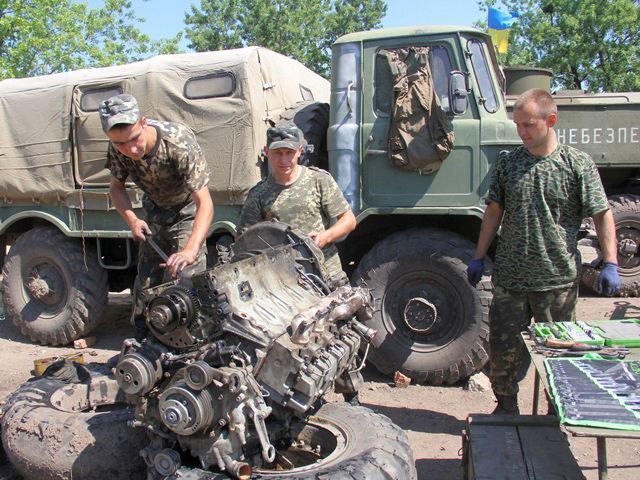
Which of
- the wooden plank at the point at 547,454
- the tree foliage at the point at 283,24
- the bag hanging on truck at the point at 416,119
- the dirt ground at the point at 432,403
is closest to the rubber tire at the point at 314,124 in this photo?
the bag hanging on truck at the point at 416,119

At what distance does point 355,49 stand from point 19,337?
479 centimetres

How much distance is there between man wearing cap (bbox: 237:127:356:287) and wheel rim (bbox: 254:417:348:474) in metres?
0.99

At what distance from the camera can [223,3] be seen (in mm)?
27953

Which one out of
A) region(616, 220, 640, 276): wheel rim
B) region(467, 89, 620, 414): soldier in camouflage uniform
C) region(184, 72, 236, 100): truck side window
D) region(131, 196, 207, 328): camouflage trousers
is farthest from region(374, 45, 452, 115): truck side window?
region(616, 220, 640, 276): wheel rim

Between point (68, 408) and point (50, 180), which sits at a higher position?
point (50, 180)

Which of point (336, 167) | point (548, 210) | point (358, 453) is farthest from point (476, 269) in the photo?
point (336, 167)

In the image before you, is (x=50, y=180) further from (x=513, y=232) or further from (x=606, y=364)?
(x=606, y=364)

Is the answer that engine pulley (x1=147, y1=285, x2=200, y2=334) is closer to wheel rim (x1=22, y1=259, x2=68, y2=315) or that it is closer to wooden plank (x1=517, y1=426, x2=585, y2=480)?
wooden plank (x1=517, y1=426, x2=585, y2=480)

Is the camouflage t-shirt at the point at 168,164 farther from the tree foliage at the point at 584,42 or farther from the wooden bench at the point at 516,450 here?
the tree foliage at the point at 584,42

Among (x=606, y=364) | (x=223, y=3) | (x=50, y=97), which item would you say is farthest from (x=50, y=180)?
(x=223, y=3)

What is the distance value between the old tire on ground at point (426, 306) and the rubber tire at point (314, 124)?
39.2 inches

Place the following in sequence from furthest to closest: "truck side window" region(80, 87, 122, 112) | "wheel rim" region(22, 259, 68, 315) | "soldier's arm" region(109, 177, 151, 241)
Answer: "wheel rim" region(22, 259, 68, 315), "truck side window" region(80, 87, 122, 112), "soldier's arm" region(109, 177, 151, 241)

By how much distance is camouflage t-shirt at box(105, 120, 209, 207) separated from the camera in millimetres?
4098

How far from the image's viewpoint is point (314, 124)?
19.1 feet
